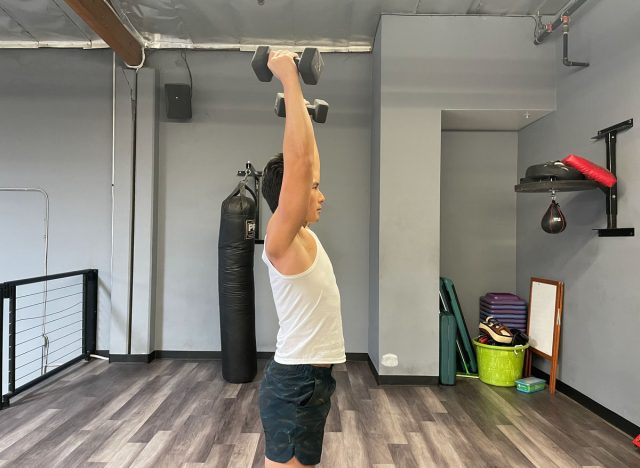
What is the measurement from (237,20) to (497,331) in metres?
3.54

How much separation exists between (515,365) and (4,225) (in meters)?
4.91

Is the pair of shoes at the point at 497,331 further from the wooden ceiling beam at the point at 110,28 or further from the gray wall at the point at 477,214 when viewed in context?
the wooden ceiling beam at the point at 110,28

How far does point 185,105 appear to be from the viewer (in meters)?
3.75

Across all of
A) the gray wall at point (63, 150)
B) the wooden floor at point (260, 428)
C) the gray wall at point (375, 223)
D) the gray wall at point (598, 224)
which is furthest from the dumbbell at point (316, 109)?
the gray wall at point (63, 150)

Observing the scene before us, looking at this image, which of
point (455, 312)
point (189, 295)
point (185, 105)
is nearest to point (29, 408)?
point (189, 295)

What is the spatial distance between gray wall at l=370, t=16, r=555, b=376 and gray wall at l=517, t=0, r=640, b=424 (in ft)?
1.08

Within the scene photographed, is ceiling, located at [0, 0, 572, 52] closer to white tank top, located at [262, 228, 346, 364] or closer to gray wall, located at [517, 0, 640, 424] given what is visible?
gray wall, located at [517, 0, 640, 424]

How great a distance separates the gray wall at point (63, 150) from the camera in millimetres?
3844

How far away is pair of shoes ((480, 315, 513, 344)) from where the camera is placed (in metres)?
3.19

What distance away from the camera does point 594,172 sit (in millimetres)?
2484

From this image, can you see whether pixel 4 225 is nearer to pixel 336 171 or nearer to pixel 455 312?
pixel 336 171

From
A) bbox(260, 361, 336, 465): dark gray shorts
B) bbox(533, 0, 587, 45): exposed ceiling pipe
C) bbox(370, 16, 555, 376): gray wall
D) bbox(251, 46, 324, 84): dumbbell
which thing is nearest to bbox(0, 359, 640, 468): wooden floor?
bbox(370, 16, 555, 376): gray wall

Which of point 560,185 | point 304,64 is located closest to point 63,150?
point 304,64

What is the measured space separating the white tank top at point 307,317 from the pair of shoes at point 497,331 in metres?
2.53
